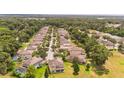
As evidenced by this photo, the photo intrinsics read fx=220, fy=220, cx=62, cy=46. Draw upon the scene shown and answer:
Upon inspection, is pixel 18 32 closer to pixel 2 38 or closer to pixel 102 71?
pixel 2 38

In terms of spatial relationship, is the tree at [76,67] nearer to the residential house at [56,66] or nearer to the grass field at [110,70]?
the grass field at [110,70]

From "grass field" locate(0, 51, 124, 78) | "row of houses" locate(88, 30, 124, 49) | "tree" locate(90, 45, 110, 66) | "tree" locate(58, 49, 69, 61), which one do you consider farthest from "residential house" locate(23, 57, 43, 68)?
"row of houses" locate(88, 30, 124, 49)

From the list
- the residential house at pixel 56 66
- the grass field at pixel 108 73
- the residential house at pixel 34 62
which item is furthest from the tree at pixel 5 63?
the residential house at pixel 56 66

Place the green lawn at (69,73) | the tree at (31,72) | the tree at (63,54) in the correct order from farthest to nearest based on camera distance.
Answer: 1. the tree at (63,54)
2. the green lawn at (69,73)
3. the tree at (31,72)

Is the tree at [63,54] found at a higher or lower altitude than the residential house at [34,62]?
higher
